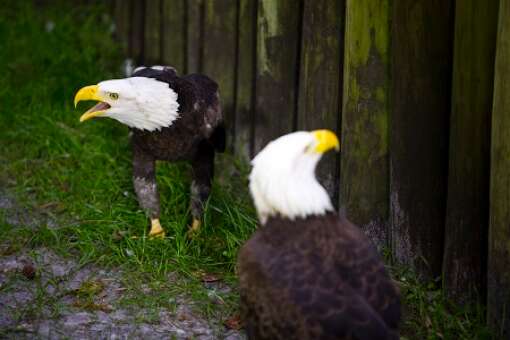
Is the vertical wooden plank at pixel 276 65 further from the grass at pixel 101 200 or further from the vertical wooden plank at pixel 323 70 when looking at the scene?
the grass at pixel 101 200

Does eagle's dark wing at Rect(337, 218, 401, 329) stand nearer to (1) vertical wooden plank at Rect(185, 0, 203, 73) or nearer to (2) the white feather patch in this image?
(2) the white feather patch

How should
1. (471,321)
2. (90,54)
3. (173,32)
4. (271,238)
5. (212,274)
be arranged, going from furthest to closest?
1. (90,54)
2. (173,32)
3. (212,274)
4. (471,321)
5. (271,238)

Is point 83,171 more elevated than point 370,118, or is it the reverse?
point 370,118

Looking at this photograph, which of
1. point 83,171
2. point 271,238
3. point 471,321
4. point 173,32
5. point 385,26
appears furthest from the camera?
point 173,32

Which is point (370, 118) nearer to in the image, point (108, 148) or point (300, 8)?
point (300, 8)

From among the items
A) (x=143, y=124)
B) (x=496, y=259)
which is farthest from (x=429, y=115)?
(x=143, y=124)

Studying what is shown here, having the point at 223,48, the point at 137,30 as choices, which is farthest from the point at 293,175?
the point at 137,30

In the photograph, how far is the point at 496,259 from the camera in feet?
12.5

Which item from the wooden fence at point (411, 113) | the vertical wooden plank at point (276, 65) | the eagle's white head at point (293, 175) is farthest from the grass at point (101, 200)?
the eagle's white head at point (293, 175)

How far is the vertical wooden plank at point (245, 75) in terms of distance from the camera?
5.68 m

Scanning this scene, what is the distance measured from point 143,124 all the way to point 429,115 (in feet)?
5.21

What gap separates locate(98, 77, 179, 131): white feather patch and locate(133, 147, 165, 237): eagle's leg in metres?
0.31

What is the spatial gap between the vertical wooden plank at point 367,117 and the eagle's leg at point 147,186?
1.16m

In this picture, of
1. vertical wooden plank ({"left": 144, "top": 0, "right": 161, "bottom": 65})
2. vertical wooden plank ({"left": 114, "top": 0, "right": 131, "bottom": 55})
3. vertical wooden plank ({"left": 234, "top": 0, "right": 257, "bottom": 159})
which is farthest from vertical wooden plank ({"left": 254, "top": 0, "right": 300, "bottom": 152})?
vertical wooden plank ({"left": 114, "top": 0, "right": 131, "bottom": 55})
